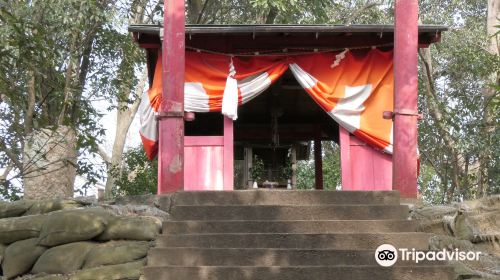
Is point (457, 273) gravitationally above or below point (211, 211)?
below

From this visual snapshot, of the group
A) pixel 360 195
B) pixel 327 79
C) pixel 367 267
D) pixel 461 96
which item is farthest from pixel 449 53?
pixel 367 267

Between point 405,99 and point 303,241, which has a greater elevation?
point 405,99

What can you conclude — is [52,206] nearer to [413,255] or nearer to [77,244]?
[77,244]

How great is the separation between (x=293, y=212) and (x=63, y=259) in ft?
8.42

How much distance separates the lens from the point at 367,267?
19.5 feet

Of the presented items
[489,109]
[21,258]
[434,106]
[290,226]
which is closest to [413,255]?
[290,226]

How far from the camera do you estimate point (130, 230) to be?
21.6 ft

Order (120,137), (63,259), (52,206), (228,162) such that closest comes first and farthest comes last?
(63,259) → (52,206) → (228,162) → (120,137)

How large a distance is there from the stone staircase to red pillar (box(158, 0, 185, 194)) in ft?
2.09

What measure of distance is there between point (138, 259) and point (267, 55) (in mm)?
4619

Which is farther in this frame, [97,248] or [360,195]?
[360,195]

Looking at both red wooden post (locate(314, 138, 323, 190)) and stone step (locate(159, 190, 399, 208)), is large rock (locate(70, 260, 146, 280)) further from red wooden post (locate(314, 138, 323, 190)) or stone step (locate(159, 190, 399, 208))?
red wooden post (locate(314, 138, 323, 190))

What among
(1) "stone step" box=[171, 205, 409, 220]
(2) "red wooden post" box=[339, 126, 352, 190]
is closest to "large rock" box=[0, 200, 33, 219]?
(1) "stone step" box=[171, 205, 409, 220]

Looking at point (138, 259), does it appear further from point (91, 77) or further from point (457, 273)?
point (91, 77)
